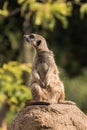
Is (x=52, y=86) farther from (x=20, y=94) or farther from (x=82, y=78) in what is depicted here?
(x=82, y=78)

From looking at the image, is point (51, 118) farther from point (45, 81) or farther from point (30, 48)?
point (30, 48)

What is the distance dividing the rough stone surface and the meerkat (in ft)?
0.56

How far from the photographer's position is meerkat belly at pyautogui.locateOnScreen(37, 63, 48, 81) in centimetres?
1455

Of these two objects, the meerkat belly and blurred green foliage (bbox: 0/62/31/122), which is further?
blurred green foliage (bbox: 0/62/31/122)

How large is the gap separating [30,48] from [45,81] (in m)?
9.87

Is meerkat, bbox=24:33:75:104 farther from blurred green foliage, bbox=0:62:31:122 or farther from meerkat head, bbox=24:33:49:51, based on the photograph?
blurred green foliage, bbox=0:62:31:122

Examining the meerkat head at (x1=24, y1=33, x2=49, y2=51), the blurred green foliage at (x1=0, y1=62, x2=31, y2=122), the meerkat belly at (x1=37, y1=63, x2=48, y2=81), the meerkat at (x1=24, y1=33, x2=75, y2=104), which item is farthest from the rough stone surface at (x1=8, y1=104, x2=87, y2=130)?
the blurred green foliage at (x1=0, y1=62, x2=31, y2=122)

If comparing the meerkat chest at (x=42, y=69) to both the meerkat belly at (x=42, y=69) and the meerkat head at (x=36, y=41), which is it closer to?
the meerkat belly at (x=42, y=69)

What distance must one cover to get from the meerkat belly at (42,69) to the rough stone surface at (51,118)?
2.01ft

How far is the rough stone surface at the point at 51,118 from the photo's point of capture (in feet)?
45.9

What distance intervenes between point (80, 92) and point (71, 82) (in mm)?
470

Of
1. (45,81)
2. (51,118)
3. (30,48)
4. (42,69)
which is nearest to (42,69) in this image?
(42,69)

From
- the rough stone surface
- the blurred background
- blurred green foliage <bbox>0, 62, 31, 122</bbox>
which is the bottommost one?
the rough stone surface

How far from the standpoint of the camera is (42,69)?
14695 millimetres
